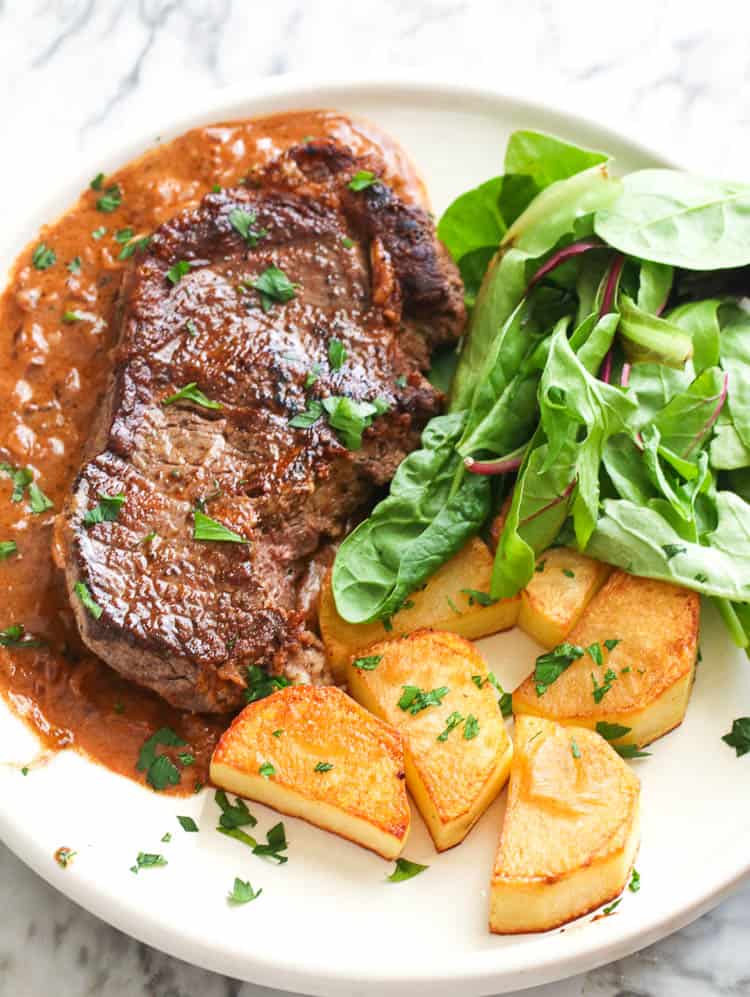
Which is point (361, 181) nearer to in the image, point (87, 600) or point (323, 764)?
point (87, 600)

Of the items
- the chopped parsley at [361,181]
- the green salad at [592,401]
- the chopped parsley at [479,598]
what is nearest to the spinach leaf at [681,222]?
the green salad at [592,401]

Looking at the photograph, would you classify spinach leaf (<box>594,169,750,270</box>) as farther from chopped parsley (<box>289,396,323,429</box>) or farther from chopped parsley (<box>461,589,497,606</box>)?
chopped parsley (<box>461,589,497,606</box>)

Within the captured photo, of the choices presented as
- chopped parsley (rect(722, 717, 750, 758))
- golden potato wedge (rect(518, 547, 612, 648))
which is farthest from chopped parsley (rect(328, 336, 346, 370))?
chopped parsley (rect(722, 717, 750, 758))

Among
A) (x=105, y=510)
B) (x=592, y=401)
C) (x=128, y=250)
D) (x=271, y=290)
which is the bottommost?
(x=592, y=401)

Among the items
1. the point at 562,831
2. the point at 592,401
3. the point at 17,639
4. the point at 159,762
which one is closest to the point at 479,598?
the point at 592,401

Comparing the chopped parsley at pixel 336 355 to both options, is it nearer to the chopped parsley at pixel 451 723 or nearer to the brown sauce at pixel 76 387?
the brown sauce at pixel 76 387

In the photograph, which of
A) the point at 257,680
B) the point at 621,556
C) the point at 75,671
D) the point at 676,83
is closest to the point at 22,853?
the point at 75,671
